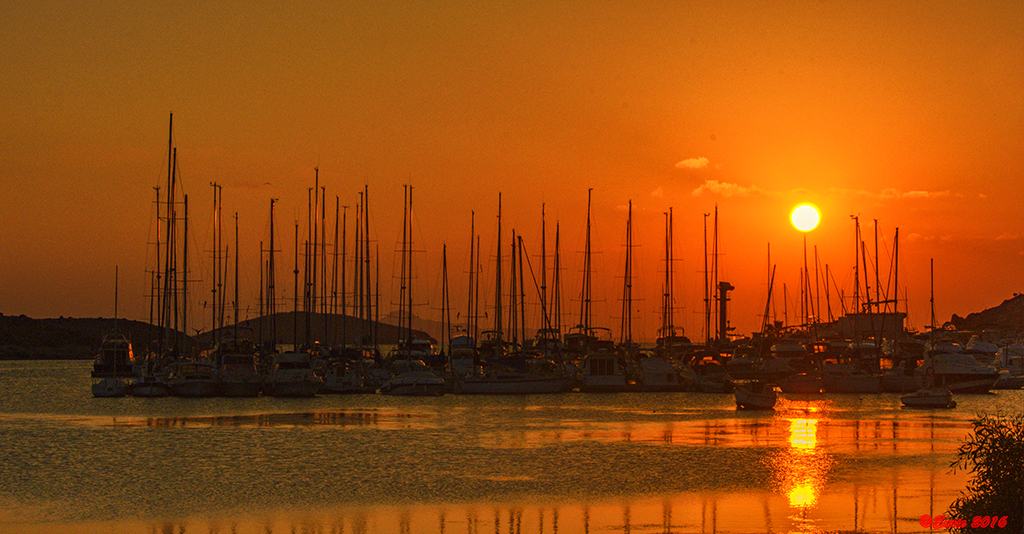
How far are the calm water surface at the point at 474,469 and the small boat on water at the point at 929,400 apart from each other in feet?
2.58

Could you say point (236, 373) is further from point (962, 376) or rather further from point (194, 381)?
point (962, 376)

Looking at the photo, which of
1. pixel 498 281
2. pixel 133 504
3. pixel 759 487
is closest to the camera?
pixel 133 504

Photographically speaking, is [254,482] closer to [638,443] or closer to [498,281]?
[638,443]

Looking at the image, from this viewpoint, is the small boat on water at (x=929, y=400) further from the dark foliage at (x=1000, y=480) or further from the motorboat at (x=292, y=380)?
the dark foliage at (x=1000, y=480)

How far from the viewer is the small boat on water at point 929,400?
60.5 meters

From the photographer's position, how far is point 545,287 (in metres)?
85.7

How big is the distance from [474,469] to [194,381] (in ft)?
122

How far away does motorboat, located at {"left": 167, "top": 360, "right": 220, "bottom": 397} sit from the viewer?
215 ft

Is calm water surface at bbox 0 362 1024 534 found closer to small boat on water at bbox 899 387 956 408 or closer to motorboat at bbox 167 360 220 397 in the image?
small boat on water at bbox 899 387 956 408

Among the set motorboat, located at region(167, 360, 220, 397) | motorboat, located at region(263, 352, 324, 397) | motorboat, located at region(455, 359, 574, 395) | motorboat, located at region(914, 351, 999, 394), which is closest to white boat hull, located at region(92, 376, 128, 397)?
motorboat, located at region(167, 360, 220, 397)

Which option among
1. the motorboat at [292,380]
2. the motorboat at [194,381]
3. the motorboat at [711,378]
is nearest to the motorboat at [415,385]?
the motorboat at [292,380]

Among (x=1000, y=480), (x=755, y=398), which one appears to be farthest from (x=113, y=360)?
(x=1000, y=480)

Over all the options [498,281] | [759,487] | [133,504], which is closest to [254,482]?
[133,504]

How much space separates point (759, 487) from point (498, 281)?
2171 inches
